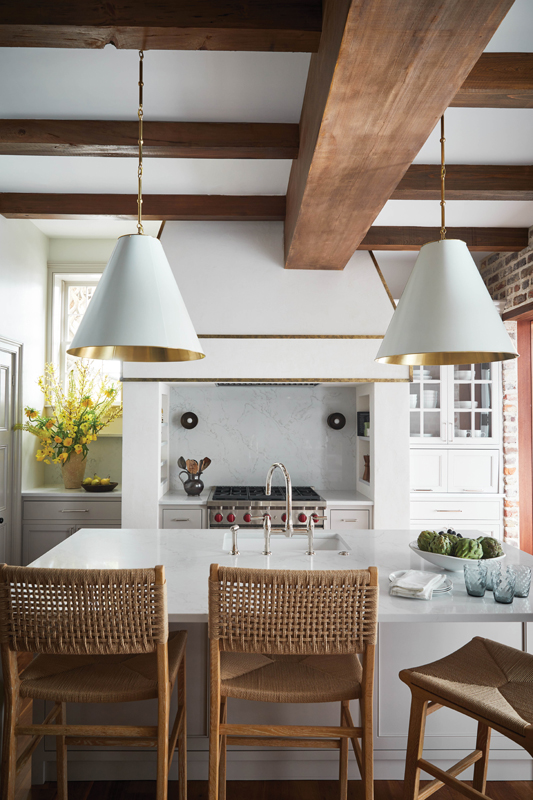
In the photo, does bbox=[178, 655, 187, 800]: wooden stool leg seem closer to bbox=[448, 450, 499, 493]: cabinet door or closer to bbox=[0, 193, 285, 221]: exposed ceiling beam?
bbox=[0, 193, 285, 221]: exposed ceiling beam

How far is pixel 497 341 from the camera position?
166 centimetres

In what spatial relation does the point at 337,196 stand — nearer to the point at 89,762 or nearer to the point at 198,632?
the point at 198,632

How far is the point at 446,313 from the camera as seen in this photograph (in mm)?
1701

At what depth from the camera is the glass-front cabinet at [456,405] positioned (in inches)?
179

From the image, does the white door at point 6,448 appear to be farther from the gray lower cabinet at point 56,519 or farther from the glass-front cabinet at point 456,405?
the glass-front cabinet at point 456,405

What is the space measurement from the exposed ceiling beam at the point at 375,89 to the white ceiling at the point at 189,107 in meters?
0.26

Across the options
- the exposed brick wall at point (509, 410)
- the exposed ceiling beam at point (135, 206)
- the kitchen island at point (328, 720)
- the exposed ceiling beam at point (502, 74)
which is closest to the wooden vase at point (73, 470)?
the exposed ceiling beam at point (135, 206)

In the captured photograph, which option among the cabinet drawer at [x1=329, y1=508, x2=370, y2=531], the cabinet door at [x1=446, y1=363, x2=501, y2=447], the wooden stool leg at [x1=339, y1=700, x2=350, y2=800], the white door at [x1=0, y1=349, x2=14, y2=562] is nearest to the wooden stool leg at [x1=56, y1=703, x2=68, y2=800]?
the wooden stool leg at [x1=339, y1=700, x2=350, y2=800]

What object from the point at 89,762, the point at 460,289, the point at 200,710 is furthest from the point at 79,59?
the point at 89,762

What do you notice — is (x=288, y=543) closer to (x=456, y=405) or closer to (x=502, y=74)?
(x=502, y=74)

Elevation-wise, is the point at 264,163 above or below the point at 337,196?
above

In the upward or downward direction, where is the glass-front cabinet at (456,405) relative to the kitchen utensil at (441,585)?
upward

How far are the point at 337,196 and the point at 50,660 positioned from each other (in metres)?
2.18

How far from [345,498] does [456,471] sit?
983 mm
